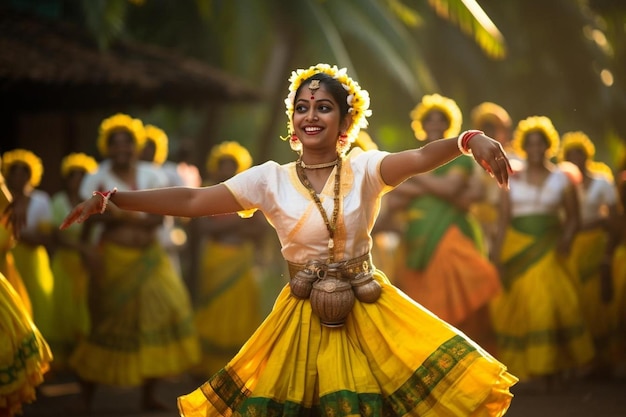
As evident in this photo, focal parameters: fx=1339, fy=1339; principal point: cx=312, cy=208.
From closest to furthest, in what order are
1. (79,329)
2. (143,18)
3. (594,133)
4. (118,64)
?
(79,329) → (118,64) → (143,18) → (594,133)

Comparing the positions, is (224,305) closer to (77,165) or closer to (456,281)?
(77,165)

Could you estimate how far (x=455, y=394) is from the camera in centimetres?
577

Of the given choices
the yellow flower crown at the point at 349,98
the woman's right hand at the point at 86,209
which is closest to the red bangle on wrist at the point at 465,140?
the yellow flower crown at the point at 349,98

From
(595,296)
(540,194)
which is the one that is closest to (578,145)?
(595,296)

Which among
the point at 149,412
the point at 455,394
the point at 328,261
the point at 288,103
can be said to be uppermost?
the point at 288,103

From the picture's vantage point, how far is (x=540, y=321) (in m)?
10.4

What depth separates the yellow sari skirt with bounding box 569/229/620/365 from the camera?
11586 millimetres

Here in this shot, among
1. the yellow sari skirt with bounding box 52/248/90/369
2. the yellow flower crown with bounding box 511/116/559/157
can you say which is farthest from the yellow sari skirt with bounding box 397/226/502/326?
the yellow sari skirt with bounding box 52/248/90/369

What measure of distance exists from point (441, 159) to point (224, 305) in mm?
6579

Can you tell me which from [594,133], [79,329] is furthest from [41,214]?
[594,133]

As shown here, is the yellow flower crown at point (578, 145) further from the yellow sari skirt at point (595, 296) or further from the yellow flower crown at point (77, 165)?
the yellow flower crown at point (77, 165)

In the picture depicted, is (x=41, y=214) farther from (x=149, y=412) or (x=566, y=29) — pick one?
(x=566, y=29)

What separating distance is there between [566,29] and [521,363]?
1312 centimetres

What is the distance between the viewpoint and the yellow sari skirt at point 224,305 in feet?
39.6
